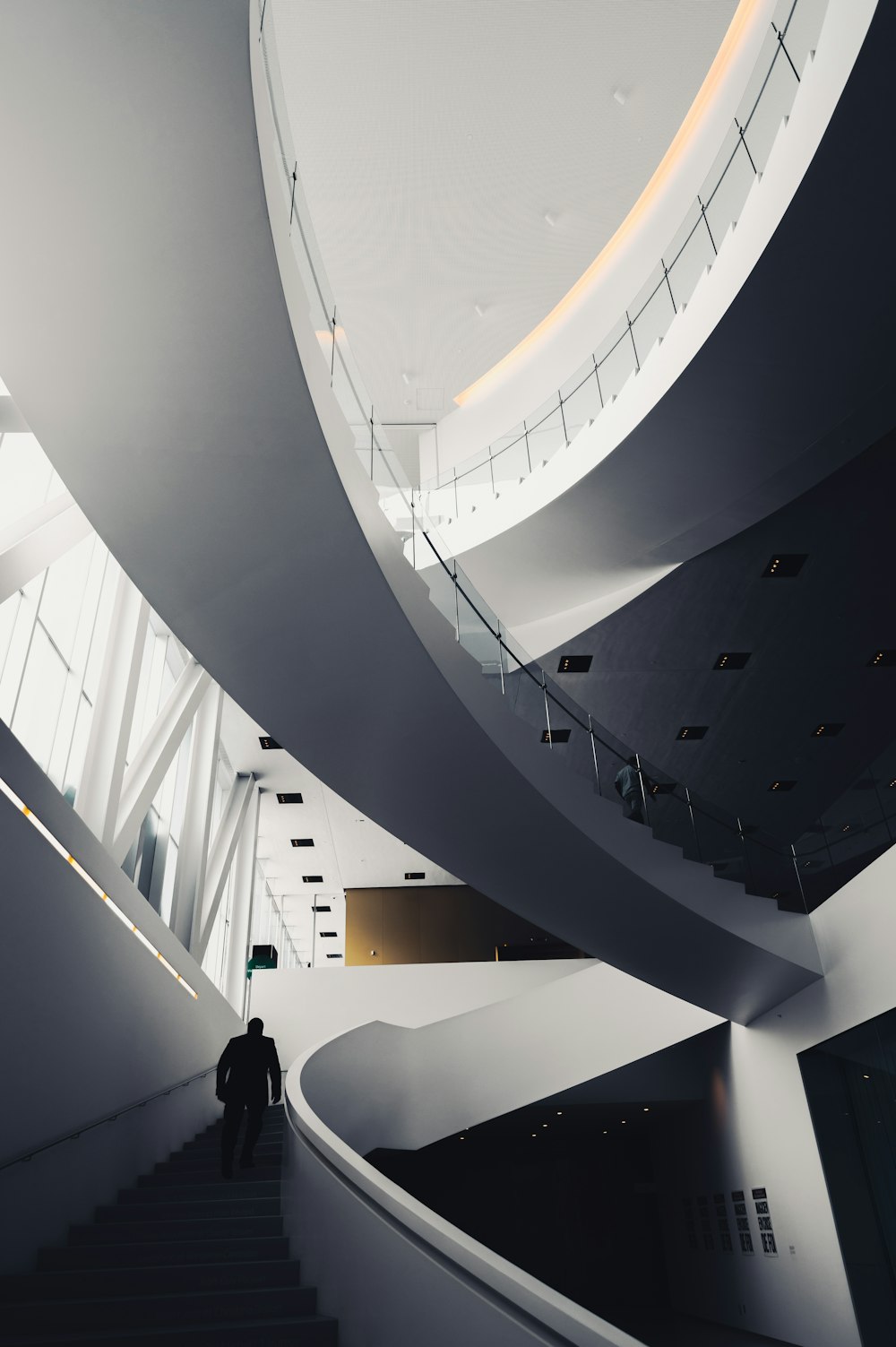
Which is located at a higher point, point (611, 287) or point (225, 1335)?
point (611, 287)

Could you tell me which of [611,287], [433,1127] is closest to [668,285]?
[611,287]

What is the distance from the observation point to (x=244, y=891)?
56.7ft

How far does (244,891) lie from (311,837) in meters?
2.26

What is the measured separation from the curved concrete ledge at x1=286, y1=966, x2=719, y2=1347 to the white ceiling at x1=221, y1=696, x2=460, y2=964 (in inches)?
165

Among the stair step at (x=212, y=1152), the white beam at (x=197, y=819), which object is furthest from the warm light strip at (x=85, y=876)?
the white beam at (x=197, y=819)

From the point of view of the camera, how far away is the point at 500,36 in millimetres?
11945

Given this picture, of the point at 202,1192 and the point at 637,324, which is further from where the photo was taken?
the point at 637,324

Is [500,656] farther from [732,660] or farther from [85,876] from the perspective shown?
[732,660]

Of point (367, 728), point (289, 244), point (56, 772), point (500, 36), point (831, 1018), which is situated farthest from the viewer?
point (500, 36)

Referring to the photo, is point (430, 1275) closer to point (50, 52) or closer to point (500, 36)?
point (50, 52)

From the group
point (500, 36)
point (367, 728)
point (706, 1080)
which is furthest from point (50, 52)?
point (706, 1080)

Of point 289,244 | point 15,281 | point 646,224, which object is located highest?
point 646,224

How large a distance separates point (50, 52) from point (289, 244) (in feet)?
4.82

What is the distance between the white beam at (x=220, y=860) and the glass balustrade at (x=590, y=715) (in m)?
6.93
